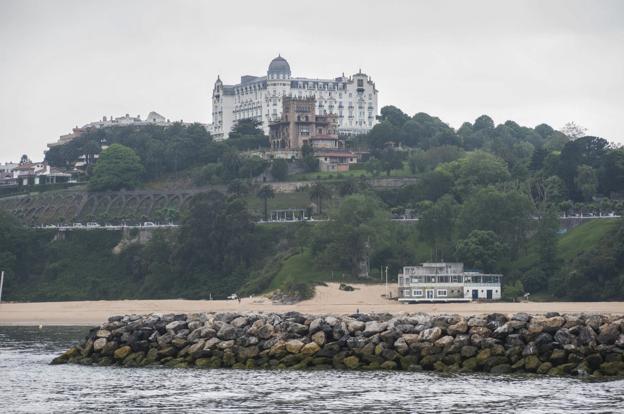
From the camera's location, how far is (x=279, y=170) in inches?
7303

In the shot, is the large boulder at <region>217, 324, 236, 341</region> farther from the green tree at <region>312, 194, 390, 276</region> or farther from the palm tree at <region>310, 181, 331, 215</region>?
the palm tree at <region>310, 181, 331, 215</region>

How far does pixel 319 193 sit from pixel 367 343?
93.8m

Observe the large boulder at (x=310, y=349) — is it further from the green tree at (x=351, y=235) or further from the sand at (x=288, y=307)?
the green tree at (x=351, y=235)

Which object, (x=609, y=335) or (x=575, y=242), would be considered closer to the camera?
(x=609, y=335)

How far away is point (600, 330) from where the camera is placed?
220 feet

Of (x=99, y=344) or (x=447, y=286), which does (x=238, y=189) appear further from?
(x=99, y=344)

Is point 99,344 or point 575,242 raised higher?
point 575,242

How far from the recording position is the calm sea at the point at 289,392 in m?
57.3

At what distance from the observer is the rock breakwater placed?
6650cm

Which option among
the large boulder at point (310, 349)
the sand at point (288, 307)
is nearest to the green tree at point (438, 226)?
the sand at point (288, 307)

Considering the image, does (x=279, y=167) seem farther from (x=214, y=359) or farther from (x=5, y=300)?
(x=214, y=359)

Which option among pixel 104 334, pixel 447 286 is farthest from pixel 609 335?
pixel 447 286

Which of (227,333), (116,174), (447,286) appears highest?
(116,174)

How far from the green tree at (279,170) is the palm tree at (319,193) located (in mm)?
15903
